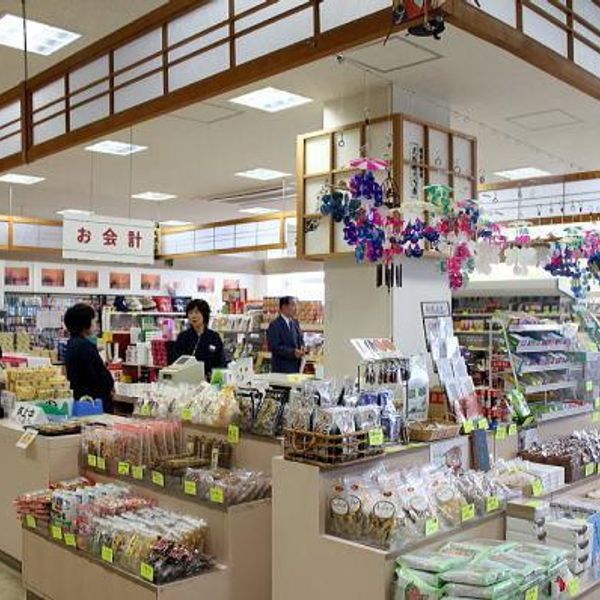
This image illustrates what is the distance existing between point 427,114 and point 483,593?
4.04 m

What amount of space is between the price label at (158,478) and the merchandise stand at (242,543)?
0.24m

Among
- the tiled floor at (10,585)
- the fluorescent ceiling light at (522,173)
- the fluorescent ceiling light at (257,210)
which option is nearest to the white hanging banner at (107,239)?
the tiled floor at (10,585)

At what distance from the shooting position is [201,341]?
21.9 ft

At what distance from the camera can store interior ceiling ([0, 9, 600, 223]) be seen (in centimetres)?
501

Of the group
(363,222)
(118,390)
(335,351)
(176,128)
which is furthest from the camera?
(118,390)

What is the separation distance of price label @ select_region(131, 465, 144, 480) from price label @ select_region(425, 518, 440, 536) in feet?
6.04

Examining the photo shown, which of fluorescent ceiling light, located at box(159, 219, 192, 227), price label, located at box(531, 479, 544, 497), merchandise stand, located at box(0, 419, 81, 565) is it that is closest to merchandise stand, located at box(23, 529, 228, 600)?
merchandise stand, located at box(0, 419, 81, 565)

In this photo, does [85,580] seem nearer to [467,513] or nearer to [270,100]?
[467,513]

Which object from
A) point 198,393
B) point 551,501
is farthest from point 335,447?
point 198,393

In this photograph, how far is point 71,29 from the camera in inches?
222

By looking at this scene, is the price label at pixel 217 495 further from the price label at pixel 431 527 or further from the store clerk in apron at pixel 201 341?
the store clerk in apron at pixel 201 341

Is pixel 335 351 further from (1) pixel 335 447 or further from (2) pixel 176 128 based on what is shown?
(1) pixel 335 447

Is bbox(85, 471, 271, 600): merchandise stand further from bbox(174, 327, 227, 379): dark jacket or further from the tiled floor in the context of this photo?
bbox(174, 327, 227, 379): dark jacket

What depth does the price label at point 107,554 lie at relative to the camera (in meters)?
3.66
